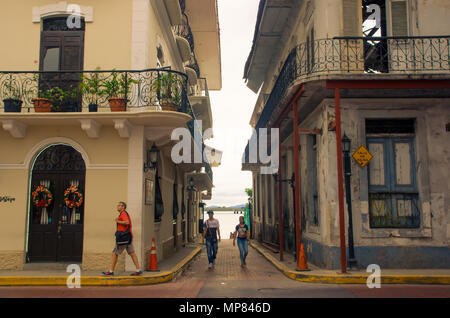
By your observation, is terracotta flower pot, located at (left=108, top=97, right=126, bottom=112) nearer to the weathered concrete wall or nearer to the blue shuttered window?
the weathered concrete wall

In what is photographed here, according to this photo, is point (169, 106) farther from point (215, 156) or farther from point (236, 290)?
point (215, 156)

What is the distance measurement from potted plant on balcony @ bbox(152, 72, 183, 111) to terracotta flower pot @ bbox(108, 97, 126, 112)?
0.88 metres

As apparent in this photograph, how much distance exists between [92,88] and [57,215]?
3.49 m

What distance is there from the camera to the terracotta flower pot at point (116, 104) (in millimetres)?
10500

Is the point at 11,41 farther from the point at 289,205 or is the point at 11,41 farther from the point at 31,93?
the point at 289,205

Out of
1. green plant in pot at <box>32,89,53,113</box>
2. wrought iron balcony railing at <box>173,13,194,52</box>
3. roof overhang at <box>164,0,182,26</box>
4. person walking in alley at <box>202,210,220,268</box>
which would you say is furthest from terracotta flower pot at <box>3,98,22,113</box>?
wrought iron balcony railing at <box>173,13,194,52</box>

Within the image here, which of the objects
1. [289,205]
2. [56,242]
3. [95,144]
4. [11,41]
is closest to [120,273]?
[56,242]

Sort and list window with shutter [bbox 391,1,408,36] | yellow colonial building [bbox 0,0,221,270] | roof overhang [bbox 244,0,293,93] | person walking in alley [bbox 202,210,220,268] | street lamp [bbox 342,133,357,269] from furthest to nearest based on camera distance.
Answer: roof overhang [bbox 244,0,293,93] → person walking in alley [bbox 202,210,220,268] → window with shutter [bbox 391,1,408,36] → yellow colonial building [bbox 0,0,221,270] → street lamp [bbox 342,133,357,269]

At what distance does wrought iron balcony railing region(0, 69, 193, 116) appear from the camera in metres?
10.7

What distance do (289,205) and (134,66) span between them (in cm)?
848

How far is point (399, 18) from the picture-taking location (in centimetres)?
1125

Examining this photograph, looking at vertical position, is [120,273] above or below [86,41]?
below

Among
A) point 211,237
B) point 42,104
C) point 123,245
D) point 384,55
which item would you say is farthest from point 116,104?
point 384,55

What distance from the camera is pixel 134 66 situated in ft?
36.3
